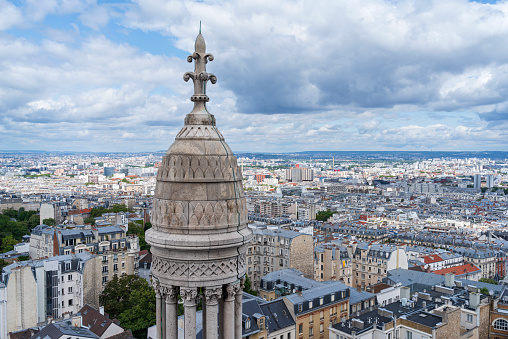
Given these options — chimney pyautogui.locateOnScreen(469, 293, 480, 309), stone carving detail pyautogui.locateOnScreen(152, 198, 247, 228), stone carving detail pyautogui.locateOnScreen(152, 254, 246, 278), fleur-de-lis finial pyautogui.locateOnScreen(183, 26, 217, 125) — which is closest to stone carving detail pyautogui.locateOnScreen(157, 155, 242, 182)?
stone carving detail pyautogui.locateOnScreen(152, 198, 247, 228)

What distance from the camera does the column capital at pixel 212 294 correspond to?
23.1 ft

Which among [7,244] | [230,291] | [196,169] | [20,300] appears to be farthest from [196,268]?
[7,244]

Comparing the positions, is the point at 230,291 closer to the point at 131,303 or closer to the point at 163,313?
the point at 163,313

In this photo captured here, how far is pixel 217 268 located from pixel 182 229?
89cm

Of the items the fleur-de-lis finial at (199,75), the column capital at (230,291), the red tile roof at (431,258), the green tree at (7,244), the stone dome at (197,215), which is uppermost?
the fleur-de-lis finial at (199,75)

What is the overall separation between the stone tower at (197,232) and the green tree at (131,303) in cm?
3474

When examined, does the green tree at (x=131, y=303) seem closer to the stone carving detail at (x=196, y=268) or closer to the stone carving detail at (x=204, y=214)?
the stone carving detail at (x=196, y=268)

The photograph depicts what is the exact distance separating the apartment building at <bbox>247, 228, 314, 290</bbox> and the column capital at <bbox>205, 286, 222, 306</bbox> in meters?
49.7

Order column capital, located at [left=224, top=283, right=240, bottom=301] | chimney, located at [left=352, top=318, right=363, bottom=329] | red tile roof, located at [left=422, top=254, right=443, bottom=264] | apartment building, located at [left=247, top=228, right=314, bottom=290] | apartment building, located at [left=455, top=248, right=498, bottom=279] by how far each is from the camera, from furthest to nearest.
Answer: apartment building, located at [left=455, top=248, right=498, bottom=279]
red tile roof, located at [left=422, top=254, right=443, bottom=264]
apartment building, located at [left=247, top=228, right=314, bottom=290]
chimney, located at [left=352, top=318, right=363, bottom=329]
column capital, located at [left=224, top=283, right=240, bottom=301]

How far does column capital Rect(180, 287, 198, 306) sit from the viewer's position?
6.93 meters

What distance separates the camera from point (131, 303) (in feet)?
140

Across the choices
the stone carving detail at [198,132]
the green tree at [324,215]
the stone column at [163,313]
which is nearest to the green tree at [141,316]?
the stone column at [163,313]

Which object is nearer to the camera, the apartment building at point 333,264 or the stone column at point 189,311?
the stone column at point 189,311

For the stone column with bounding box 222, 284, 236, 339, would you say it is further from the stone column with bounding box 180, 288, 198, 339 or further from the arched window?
the arched window
